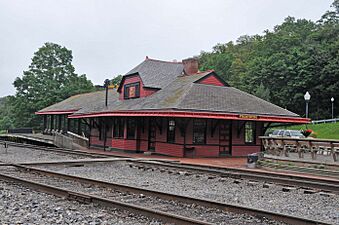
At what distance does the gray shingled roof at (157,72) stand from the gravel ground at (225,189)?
38.1 ft

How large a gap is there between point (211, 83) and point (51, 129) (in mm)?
20137

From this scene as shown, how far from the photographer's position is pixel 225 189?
30.6ft

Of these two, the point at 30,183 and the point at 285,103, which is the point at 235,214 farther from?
the point at 285,103

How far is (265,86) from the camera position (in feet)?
181

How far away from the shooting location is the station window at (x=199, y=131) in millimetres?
19141

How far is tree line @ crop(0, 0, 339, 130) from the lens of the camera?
A: 48875 millimetres

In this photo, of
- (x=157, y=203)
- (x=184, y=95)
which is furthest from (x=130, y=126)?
(x=157, y=203)

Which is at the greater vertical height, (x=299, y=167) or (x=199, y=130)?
(x=199, y=130)

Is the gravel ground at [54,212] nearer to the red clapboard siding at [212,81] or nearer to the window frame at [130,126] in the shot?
the window frame at [130,126]

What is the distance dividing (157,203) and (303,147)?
8732 mm

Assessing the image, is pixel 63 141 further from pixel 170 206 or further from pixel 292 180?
pixel 170 206

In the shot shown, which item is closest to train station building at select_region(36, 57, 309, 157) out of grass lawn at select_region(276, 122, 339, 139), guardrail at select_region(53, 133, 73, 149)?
guardrail at select_region(53, 133, 73, 149)

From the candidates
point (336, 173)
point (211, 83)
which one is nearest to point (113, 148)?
point (211, 83)

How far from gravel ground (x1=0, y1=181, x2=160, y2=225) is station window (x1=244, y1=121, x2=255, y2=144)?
578 inches
